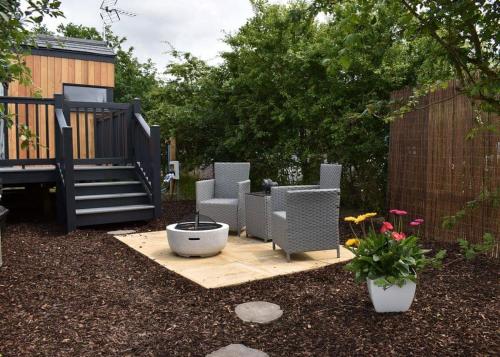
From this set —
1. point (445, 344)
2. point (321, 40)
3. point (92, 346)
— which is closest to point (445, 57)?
point (445, 344)

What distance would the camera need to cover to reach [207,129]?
28.9 ft

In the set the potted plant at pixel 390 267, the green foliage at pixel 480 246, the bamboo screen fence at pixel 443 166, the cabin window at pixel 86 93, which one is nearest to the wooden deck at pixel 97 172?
the cabin window at pixel 86 93

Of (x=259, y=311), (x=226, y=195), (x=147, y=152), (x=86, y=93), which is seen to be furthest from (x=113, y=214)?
(x=86, y=93)

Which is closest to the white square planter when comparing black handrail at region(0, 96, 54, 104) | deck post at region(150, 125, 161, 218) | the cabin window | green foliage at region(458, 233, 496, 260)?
green foliage at region(458, 233, 496, 260)

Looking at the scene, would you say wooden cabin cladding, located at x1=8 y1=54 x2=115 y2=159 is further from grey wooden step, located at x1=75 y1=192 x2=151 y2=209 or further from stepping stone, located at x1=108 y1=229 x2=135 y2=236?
stepping stone, located at x1=108 y1=229 x2=135 y2=236

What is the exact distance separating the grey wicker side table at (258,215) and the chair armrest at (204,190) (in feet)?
2.45

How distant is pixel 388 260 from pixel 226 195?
3.47 meters

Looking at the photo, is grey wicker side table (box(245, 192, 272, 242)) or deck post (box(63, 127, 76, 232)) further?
deck post (box(63, 127, 76, 232))

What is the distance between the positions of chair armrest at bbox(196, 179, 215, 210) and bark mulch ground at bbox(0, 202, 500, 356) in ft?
5.18

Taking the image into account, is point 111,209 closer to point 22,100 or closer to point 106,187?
point 106,187

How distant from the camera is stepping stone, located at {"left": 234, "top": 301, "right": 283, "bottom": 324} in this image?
284 centimetres

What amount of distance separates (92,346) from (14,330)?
0.59 metres

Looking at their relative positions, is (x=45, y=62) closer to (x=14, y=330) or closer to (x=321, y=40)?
(x=321, y=40)

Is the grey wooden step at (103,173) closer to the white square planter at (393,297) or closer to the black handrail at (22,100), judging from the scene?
the black handrail at (22,100)
